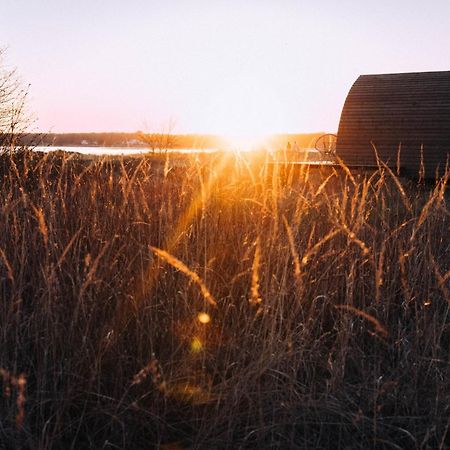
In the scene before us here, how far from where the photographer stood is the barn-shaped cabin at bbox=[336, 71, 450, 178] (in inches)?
452

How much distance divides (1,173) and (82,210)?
9.77ft

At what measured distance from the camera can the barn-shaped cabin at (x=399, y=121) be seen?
11.5 meters

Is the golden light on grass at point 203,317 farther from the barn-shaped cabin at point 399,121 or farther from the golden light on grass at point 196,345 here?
the barn-shaped cabin at point 399,121

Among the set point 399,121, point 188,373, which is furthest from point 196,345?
point 399,121

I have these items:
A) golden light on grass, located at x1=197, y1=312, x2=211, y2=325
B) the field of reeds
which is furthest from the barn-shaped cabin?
golden light on grass, located at x1=197, y1=312, x2=211, y2=325

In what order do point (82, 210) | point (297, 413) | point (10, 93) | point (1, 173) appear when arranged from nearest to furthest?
point (297, 413) → point (82, 210) → point (1, 173) → point (10, 93)

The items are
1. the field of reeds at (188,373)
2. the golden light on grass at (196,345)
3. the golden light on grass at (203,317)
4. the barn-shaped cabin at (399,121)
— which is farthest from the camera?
the barn-shaped cabin at (399,121)

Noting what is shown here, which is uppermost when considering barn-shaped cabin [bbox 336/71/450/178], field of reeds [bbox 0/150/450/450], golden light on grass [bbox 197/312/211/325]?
barn-shaped cabin [bbox 336/71/450/178]

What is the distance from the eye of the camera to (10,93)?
12.5m

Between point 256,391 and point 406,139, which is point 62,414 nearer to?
point 256,391

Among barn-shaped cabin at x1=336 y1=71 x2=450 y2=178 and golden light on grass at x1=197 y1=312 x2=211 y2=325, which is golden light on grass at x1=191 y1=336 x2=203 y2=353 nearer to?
golden light on grass at x1=197 y1=312 x2=211 y2=325

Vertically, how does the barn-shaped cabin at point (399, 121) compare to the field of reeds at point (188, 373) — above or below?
above

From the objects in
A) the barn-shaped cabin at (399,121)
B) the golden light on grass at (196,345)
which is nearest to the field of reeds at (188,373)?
the golden light on grass at (196,345)

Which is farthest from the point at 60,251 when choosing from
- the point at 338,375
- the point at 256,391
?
the point at 338,375
